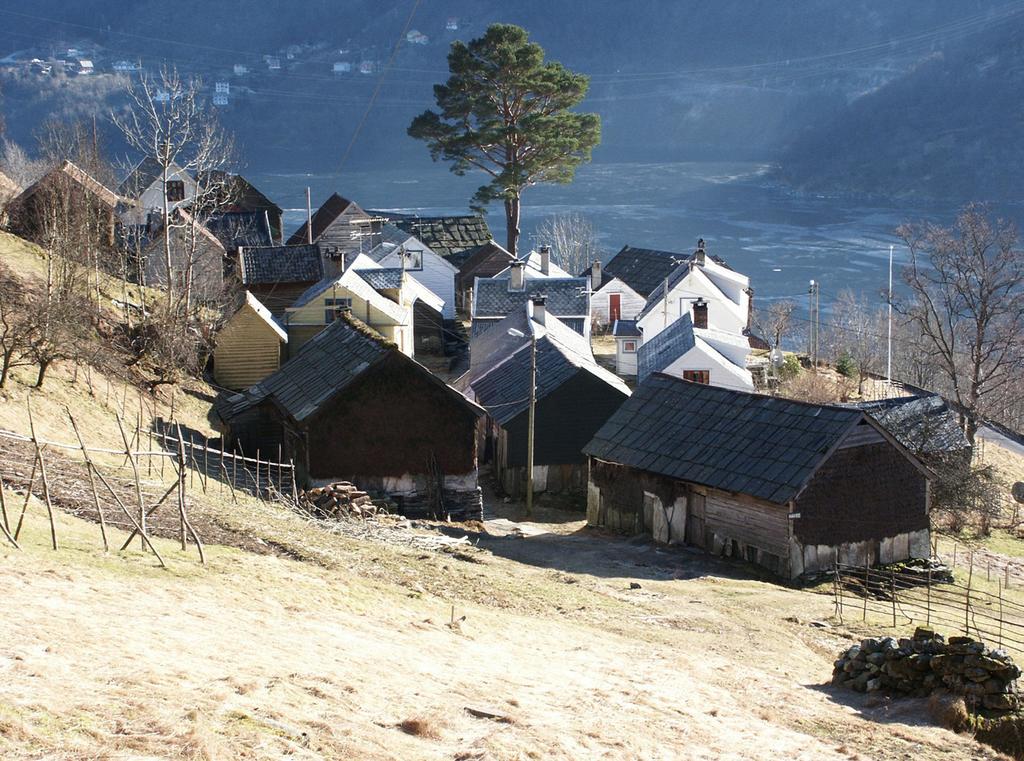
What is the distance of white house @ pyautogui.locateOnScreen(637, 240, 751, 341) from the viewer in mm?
57969

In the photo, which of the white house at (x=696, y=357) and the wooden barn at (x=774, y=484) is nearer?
the wooden barn at (x=774, y=484)

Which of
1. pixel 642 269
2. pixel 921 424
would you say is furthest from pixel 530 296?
pixel 642 269

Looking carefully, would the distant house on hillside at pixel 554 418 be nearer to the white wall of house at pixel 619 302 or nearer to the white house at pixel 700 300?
the white house at pixel 700 300

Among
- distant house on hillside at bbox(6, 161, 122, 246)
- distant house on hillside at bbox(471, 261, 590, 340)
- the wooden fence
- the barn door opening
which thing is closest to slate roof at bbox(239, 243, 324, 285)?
distant house on hillside at bbox(6, 161, 122, 246)

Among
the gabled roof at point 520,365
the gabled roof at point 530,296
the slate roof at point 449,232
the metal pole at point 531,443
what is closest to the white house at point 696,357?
the gabled roof at point 520,365

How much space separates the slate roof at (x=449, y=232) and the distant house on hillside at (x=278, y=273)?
1460 centimetres

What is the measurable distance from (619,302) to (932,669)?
48.1m

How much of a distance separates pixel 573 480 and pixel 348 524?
1180 cm

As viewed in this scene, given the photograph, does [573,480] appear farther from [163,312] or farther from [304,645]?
[304,645]

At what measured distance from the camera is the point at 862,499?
29.0 metres

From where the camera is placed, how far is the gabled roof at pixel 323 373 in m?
32.5

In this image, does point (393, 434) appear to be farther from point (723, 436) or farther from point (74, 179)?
point (74, 179)

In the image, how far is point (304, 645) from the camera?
1614 cm

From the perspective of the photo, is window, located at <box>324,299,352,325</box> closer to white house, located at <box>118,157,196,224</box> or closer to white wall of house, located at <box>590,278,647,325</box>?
white wall of house, located at <box>590,278,647,325</box>
